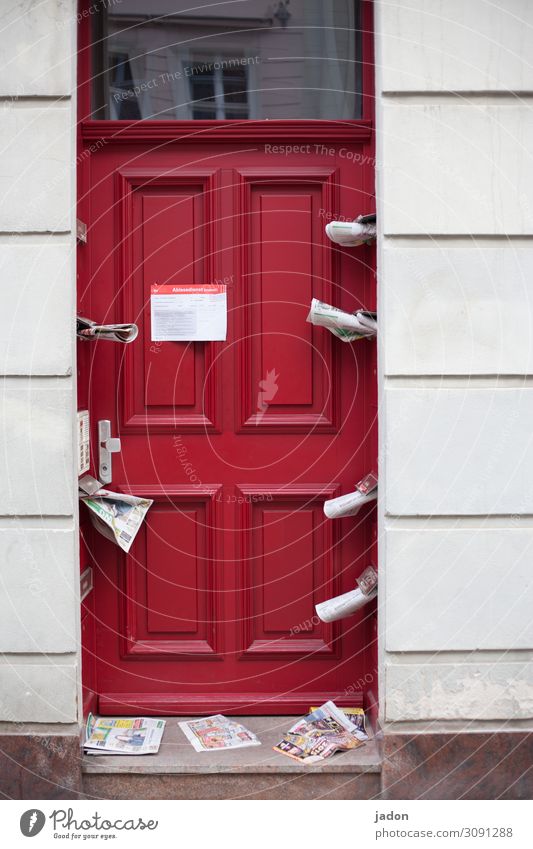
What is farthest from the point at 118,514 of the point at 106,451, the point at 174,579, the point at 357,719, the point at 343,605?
the point at 357,719

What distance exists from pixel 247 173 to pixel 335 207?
40 cm

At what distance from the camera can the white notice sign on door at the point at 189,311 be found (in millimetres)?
3793

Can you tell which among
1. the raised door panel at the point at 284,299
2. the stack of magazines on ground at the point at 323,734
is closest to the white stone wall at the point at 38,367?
the raised door panel at the point at 284,299

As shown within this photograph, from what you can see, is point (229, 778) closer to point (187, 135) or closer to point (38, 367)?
point (38, 367)

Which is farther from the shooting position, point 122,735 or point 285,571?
point 285,571

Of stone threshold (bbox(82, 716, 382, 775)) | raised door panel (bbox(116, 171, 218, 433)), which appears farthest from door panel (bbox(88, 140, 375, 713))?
stone threshold (bbox(82, 716, 382, 775))

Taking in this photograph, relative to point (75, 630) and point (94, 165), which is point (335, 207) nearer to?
point (94, 165)

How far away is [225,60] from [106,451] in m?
1.73

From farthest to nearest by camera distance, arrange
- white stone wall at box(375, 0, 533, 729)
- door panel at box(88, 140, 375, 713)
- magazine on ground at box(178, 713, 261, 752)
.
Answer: door panel at box(88, 140, 375, 713) < magazine on ground at box(178, 713, 261, 752) < white stone wall at box(375, 0, 533, 729)

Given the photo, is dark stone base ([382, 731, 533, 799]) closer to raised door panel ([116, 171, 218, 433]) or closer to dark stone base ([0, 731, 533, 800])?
dark stone base ([0, 731, 533, 800])

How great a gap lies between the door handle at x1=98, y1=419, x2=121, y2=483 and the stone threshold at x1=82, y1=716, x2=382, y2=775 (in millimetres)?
1149

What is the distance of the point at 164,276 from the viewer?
3.80 m

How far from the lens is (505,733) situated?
354cm

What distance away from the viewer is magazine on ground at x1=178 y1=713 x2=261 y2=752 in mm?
3646
